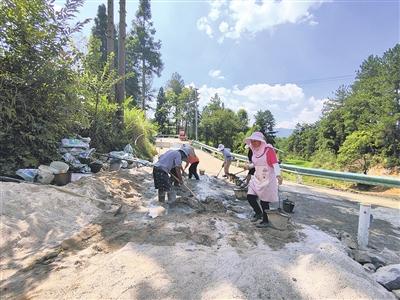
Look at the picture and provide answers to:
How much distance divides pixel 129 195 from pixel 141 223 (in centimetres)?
216

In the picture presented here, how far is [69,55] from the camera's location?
9.48 meters

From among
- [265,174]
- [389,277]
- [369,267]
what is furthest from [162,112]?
[389,277]

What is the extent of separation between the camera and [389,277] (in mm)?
3848

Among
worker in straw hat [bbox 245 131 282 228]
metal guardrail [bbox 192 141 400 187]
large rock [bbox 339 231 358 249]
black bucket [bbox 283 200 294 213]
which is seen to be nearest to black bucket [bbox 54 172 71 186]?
worker in straw hat [bbox 245 131 282 228]

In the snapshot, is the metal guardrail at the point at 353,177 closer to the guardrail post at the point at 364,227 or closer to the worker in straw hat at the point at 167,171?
the guardrail post at the point at 364,227

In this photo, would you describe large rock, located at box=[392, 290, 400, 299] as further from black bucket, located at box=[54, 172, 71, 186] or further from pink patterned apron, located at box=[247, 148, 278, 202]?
black bucket, located at box=[54, 172, 71, 186]

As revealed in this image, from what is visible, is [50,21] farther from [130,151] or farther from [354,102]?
[354,102]

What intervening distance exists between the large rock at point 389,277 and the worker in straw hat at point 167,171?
14.0 ft

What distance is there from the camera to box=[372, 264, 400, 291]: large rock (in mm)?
3762

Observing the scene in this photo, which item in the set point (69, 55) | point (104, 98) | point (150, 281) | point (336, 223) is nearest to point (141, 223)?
point (150, 281)

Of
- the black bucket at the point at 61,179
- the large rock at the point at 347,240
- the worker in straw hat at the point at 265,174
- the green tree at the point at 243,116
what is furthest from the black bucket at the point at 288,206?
the green tree at the point at 243,116

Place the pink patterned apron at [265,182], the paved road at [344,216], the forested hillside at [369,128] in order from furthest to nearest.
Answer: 1. the forested hillside at [369,128]
2. the paved road at [344,216]
3. the pink patterned apron at [265,182]

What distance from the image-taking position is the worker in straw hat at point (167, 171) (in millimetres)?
7195

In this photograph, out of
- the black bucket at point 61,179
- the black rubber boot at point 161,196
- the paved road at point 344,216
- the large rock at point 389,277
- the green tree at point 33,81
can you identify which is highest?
the green tree at point 33,81
